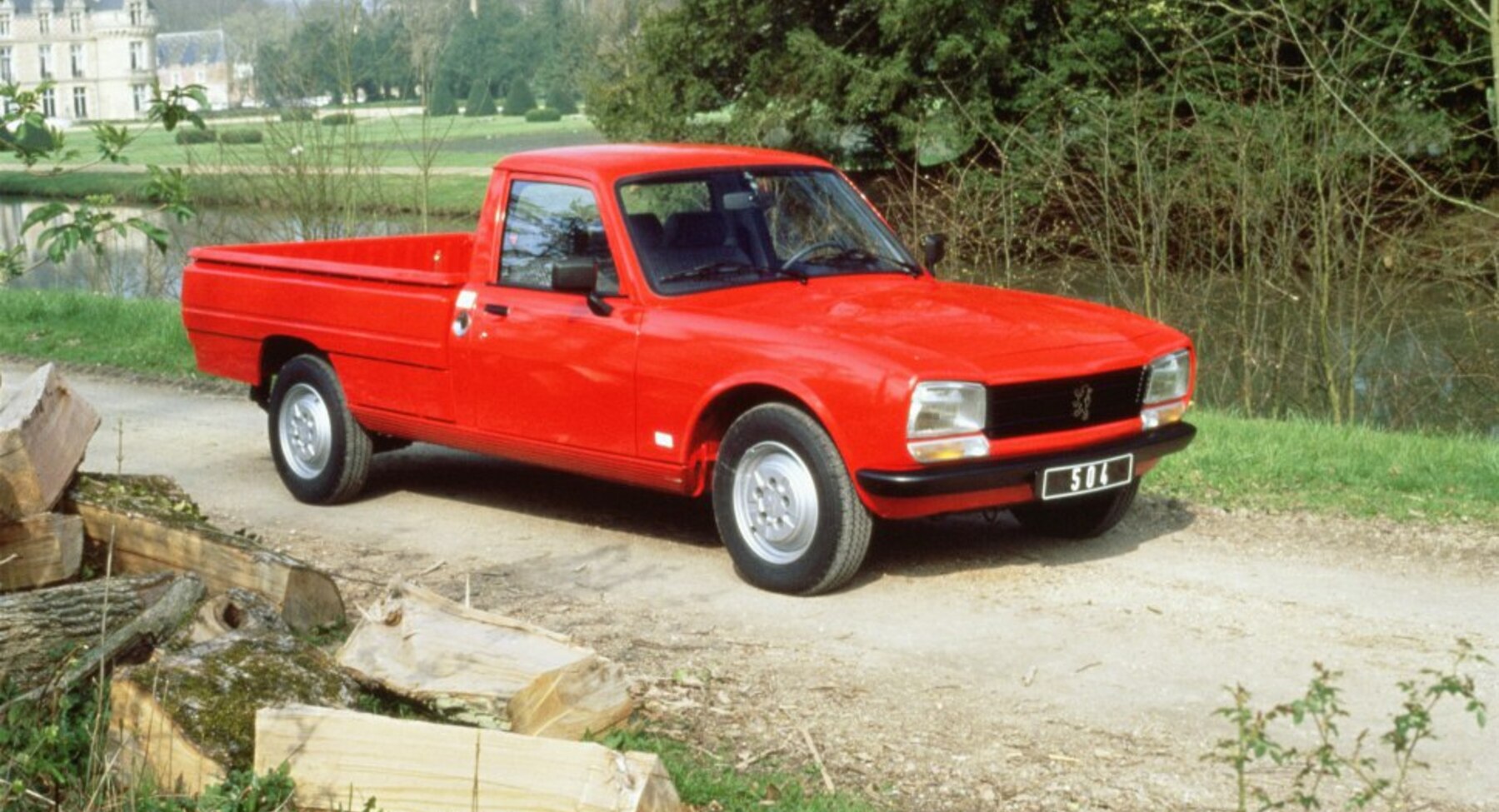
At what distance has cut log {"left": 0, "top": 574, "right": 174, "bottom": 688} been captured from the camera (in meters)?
5.65

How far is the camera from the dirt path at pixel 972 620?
5.84m

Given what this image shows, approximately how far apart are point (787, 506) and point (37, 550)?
2.86 m

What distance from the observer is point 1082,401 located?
796 centimetres

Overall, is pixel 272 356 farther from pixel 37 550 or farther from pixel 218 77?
pixel 218 77

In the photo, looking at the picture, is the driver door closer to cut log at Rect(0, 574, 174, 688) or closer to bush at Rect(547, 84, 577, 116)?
cut log at Rect(0, 574, 174, 688)

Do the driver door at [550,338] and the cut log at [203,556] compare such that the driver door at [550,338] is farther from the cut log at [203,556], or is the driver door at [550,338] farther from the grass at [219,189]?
the cut log at [203,556]

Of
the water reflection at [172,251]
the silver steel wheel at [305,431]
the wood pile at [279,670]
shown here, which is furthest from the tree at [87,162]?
the water reflection at [172,251]

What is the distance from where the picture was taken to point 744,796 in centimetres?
541

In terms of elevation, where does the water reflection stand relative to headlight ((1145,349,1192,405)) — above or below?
below

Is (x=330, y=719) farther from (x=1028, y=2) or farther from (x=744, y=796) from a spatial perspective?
(x=1028, y=2)

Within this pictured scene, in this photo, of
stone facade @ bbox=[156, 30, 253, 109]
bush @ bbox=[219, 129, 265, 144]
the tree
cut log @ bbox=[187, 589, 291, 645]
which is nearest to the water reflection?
bush @ bbox=[219, 129, 265, 144]

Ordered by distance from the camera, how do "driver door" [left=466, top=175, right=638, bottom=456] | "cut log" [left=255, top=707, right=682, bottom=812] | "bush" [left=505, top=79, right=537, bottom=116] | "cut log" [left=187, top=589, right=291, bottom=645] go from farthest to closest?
1. "bush" [left=505, top=79, right=537, bottom=116]
2. "driver door" [left=466, top=175, right=638, bottom=456]
3. "cut log" [left=187, top=589, right=291, bottom=645]
4. "cut log" [left=255, top=707, right=682, bottom=812]

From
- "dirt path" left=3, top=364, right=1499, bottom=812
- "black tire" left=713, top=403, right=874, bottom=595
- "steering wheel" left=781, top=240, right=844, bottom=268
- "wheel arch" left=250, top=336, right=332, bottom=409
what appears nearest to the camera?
"dirt path" left=3, top=364, right=1499, bottom=812

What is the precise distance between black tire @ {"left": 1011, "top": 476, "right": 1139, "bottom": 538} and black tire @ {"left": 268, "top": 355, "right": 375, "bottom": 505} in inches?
133
